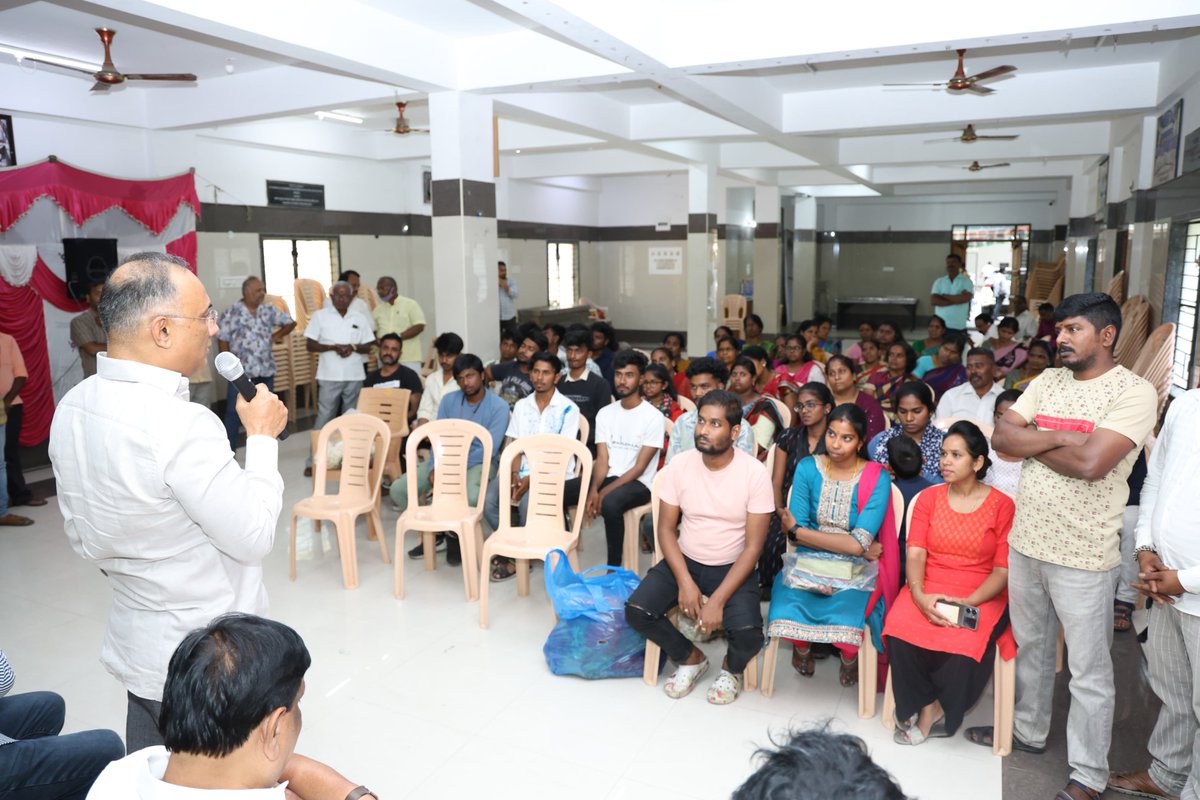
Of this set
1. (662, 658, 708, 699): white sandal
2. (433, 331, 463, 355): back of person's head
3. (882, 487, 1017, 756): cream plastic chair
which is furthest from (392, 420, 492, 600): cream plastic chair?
(882, 487, 1017, 756): cream plastic chair

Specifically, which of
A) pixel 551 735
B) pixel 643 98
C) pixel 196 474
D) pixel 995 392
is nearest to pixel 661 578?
pixel 551 735

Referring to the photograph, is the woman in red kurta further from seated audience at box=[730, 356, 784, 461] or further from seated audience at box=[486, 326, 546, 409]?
seated audience at box=[486, 326, 546, 409]

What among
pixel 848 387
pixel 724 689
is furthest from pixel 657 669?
pixel 848 387

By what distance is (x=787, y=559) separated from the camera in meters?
3.57

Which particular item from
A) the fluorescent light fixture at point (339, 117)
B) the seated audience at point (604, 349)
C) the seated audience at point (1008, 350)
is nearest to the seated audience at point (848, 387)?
the seated audience at point (604, 349)

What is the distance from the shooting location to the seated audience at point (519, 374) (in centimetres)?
589

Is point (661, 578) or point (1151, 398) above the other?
point (1151, 398)

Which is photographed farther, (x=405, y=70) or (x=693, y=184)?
(x=693, y=184)

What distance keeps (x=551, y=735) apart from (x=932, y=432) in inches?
94.5

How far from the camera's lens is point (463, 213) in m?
6.38

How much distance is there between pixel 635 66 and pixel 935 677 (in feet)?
13.3

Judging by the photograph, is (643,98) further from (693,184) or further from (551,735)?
(551,735)

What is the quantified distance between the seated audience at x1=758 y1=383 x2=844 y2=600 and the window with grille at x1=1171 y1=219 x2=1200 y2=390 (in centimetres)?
302

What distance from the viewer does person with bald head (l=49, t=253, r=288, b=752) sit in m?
1.76
